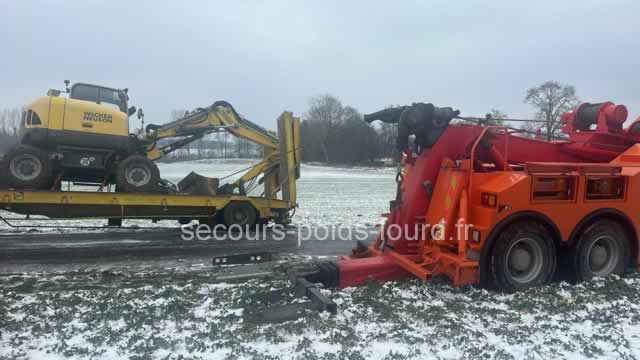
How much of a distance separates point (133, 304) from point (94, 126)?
18.8ft

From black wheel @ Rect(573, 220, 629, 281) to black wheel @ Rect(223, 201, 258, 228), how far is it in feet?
21.8

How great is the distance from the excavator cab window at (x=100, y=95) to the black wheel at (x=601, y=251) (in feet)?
30.2

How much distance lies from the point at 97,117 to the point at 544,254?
8.34 m

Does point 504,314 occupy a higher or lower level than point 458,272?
lower

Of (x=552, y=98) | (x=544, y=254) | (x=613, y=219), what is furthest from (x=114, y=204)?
(x=552, y=98)

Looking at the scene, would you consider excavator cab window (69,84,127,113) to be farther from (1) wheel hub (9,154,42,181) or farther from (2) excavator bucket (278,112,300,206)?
(2) excavator bucket (278,112,300,206)

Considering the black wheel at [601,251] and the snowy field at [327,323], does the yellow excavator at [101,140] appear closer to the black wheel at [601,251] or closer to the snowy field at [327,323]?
the snowy field at [327,323]

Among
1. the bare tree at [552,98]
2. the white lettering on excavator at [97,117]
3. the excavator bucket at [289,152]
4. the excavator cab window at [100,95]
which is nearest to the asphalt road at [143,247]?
the excavator bucket at [289,152]

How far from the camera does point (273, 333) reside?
4102 mm

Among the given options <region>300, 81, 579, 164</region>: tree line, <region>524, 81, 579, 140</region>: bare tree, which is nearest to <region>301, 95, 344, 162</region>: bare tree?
<region>300, 81, 579, 164</region>: tree line

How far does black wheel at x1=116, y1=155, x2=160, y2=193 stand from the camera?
952 centimetres

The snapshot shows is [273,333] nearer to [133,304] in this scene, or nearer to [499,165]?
[133,304]

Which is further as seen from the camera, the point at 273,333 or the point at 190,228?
the point at 190,228

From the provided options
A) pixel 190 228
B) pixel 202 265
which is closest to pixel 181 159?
pixel 190 228
